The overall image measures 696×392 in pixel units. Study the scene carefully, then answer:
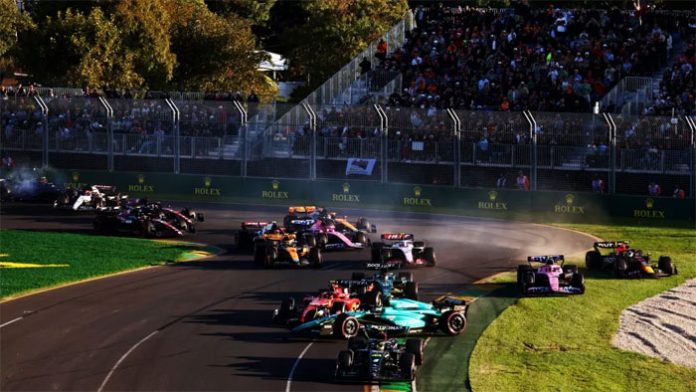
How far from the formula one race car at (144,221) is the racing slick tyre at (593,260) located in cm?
1432

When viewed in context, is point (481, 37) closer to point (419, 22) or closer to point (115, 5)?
point (419, 22)

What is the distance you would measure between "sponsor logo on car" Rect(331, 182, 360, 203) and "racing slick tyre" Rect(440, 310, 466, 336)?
24730mm

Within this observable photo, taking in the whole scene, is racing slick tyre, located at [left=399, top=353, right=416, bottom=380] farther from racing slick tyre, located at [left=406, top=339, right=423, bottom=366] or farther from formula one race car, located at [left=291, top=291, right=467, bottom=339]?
formula one race car, located at [left=291, top=291, right=467, bottom=339]

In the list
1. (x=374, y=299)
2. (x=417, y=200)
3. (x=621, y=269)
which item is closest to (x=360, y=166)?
(x=417, y=200)

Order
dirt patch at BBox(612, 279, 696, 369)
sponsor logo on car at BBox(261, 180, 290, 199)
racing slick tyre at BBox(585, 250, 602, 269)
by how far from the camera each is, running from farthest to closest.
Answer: sponsor logo on car at BBox(261, 180, 290, 199), racing slick tyre at BBox(585, 250, 602, 269), dirt patch at BBox(612, 279, 696, 369)

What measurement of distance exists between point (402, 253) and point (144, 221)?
1063cm

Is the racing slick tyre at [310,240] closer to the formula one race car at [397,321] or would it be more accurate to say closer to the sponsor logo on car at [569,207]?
the formula one race car at [397,321]

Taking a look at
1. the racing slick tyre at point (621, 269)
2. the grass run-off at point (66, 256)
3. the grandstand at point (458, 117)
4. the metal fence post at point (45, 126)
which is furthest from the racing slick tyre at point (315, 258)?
the metal fence post at point (45, 126)

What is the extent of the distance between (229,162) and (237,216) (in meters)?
6.52

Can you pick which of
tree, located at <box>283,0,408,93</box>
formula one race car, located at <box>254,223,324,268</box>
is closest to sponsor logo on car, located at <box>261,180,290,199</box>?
formula one race car, located at <box>254,223,324,268</box>

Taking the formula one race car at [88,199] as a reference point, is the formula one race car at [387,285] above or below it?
below

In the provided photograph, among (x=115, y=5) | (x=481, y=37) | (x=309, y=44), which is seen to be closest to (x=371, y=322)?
(x=481, y=37)

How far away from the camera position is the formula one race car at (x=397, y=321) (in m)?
24.4

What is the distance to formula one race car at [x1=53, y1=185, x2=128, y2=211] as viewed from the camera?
4503 centimetres
